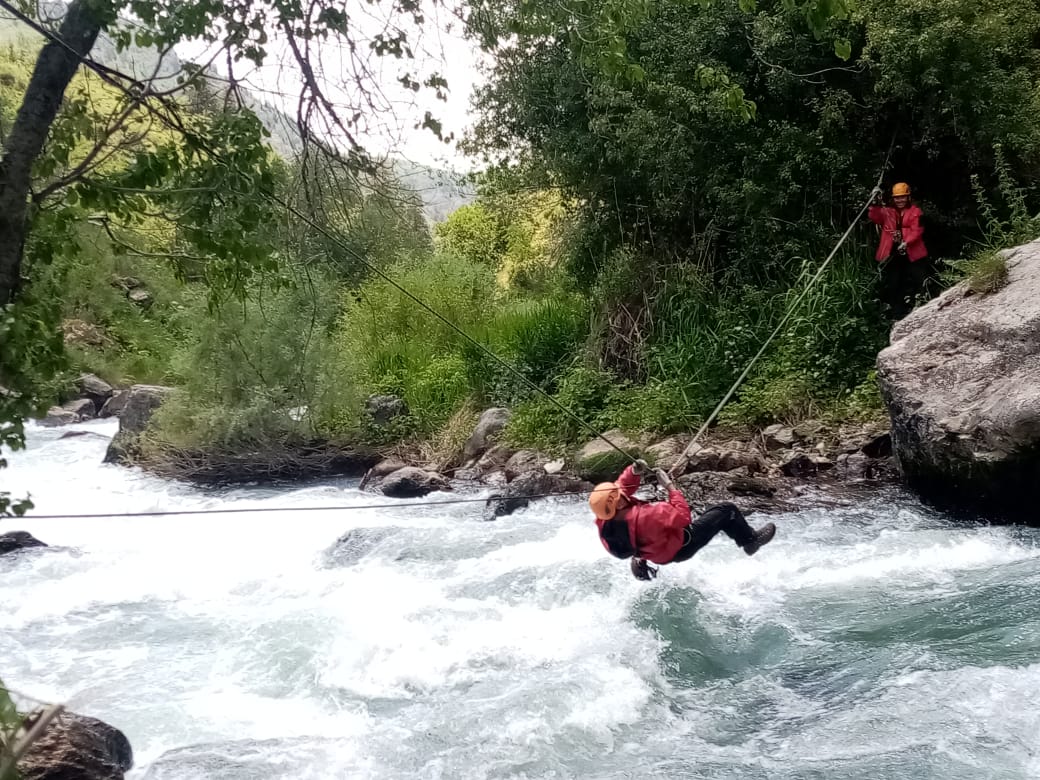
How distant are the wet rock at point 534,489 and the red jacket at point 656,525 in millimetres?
3156

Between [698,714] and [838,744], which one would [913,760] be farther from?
[698,714]

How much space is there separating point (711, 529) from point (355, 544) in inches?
133

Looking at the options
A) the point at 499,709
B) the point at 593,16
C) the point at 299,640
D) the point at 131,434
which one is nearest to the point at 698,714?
the point at 499,709

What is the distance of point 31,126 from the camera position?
2.54m

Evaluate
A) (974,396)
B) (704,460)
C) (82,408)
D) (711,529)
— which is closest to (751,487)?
(704,460)

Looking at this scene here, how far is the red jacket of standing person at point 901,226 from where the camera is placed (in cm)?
782

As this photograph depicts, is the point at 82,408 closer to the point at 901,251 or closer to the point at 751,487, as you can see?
the point at 751,487

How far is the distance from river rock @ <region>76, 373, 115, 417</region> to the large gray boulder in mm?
12960

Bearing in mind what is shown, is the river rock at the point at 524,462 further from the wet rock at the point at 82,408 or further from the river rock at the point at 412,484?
the wet rock at the point at 82,408

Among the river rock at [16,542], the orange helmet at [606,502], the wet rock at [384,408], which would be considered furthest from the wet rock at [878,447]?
the river rock at [16,542]

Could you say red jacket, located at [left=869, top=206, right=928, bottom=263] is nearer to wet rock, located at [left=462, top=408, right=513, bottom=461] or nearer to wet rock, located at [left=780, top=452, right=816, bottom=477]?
wet rock, located at [left=780, top=452, right=816, bottom=477]

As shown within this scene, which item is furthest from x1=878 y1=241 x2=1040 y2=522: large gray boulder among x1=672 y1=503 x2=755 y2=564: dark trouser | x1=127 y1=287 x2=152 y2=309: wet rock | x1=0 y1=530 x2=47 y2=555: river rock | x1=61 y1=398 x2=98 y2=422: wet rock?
x1=127 y1=287 x2=152 y2=309: wet rock

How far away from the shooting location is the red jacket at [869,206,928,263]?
781 centimetres

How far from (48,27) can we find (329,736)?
3.37m
